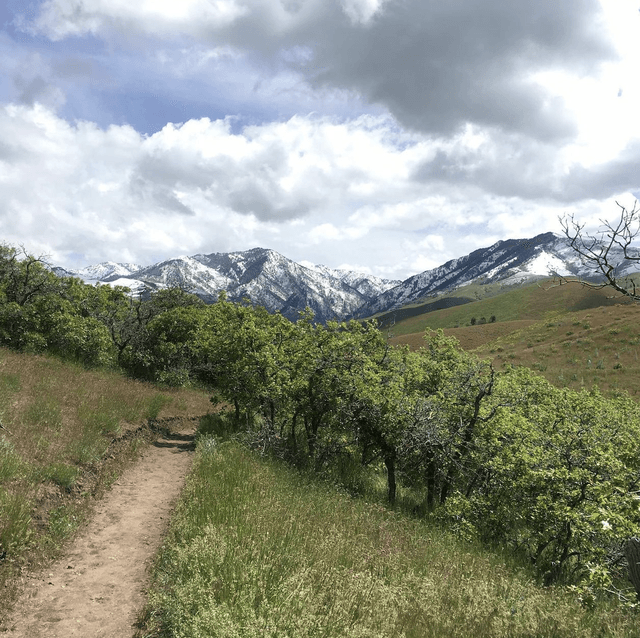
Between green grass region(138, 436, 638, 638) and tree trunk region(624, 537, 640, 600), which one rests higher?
tree trunk region(624, 537, 640, 600)

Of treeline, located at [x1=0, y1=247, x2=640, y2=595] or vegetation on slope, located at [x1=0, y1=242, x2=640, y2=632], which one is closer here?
vegetation on slope, located at [x1=0, y1=242, x2=640, y2=632]

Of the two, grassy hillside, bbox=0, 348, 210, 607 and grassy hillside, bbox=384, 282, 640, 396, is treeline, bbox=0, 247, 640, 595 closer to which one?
grassy hillside, bbox=0, 348, 210, 607

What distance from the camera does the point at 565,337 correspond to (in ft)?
217

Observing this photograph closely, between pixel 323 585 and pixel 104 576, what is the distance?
4476 millimetres

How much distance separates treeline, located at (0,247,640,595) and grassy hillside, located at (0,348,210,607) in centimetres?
586

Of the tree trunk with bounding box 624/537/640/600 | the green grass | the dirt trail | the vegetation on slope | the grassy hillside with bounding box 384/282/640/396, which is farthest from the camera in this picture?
the grassy hillside with bounding box 384/282/640/396

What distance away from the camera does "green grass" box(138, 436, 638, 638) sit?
5.55 m

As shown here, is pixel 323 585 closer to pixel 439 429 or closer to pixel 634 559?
pixel 634 559

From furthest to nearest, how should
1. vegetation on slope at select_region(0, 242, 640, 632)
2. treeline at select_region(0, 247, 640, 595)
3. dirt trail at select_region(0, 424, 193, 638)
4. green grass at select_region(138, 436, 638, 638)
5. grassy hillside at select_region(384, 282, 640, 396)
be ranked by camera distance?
grassy hillside at select_region(384, 282, 640, 396)
treeline at select_region(0, 247, 640, 595)
vegetation on slope at select_region(0, 242, 640, 632)
dirt trail at select_region(0, 424, 193, 638)
green grass at select_region(138, 436, 638, 638)

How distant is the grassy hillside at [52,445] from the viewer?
7766 mm

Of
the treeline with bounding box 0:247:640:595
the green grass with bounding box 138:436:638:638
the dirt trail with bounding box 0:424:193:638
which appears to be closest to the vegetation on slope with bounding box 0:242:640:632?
the treeline with bounding box 0:247:640:595

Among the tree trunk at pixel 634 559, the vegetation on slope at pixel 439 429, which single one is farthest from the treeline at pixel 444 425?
the tree trunk at pixel 634 559

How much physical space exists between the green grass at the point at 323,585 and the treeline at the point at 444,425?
1494 mm

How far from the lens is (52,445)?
37.6ft
